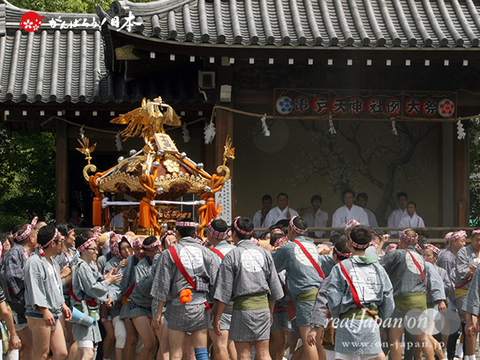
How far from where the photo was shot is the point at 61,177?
1098 cm

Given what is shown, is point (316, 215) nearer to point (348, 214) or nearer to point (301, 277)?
point (348, 214)

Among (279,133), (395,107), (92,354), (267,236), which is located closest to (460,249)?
(267,236)

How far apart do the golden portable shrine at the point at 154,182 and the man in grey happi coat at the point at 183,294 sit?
110 inches

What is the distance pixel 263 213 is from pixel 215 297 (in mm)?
6627

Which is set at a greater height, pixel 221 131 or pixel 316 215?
pixel 221 131

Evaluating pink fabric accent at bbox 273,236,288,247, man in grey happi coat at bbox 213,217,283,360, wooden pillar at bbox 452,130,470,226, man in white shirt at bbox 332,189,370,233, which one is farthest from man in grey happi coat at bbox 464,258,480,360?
wooden pillar at bbox 452,130,470,226

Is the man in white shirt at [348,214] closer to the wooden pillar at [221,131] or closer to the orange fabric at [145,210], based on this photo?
the wooden pillar at [221,131]

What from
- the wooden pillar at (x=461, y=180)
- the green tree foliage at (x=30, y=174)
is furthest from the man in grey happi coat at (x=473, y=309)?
the green tree foliage at (x=30, y=174)

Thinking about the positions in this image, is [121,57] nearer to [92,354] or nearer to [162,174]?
[162,174]

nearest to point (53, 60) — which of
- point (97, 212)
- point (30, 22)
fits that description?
point (30, 22)

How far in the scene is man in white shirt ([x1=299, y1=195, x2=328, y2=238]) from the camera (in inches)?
470

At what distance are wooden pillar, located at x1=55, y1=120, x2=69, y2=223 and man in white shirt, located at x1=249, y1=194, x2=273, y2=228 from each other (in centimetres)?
358

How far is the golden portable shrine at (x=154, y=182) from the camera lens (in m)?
8.12

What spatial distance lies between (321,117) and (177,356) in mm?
5874
